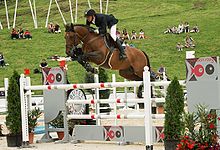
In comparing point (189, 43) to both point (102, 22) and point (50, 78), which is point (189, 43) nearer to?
point (102, 22)

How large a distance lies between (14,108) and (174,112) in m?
3.24

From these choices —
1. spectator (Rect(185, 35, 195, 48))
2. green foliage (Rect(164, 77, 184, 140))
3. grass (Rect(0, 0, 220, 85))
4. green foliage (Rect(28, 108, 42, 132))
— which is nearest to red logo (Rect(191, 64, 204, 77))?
green foliage (Rect(164, 77, 184, 140))

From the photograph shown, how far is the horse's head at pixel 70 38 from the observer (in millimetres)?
11396

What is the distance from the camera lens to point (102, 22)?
38.1 ft

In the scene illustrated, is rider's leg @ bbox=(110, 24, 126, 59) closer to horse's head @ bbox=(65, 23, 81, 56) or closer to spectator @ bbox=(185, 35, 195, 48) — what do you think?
horse's head @ bbox=(65, 23, 81, 56)

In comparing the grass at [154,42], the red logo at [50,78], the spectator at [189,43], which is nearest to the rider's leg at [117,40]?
the red logo at [50,78]

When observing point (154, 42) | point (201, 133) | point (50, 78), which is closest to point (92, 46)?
point (50, 78)

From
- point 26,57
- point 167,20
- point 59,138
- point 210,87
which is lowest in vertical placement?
point 59,138

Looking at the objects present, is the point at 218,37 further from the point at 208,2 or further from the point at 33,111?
the point at 33,111

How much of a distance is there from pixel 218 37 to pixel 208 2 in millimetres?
22992

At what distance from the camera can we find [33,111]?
10.9 m

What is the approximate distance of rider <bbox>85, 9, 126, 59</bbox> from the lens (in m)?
11.5

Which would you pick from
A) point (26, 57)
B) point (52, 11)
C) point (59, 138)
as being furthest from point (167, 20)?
point (59, 138)

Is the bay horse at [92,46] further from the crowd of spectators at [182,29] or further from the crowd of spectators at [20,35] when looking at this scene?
the crowd of spectators at [20,35]
